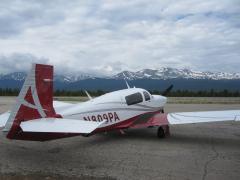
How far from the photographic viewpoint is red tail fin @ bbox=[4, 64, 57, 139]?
8.27 meters

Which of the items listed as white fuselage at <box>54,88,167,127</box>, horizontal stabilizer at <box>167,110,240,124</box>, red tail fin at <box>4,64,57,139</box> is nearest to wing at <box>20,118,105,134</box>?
red tail fin at <box>4,64,57,139</box>

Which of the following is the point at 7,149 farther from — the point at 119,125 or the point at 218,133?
the point at 218,133

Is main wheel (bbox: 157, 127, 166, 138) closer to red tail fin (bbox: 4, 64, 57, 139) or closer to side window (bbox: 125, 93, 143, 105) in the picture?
side window (bbox: 125, 93, 143, 105)

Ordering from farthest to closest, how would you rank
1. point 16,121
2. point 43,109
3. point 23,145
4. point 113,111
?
1. point 113,111
2. point 23,145
3. point 43,109
4. point 16,121

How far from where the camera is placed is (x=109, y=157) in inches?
364

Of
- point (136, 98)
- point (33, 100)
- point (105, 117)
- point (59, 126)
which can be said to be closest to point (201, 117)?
point (136, 98)

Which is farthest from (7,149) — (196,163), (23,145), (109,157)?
(196,163)

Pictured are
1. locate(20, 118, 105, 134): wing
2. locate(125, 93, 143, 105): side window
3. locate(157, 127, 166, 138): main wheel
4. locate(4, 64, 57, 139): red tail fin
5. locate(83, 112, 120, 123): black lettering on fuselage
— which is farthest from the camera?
locate(125, 93, 143, 105): side window

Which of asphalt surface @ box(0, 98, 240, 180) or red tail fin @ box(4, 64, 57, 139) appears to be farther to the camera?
red tail fin @ box(4, 64, 57, 139)

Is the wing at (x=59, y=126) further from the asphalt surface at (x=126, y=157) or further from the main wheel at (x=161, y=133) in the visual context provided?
the main wheel at (x=161, y=133)

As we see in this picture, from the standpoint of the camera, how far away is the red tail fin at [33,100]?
27.1ft

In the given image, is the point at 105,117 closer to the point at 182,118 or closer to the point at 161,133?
the point at 161,133

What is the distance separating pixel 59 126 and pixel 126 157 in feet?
6.96

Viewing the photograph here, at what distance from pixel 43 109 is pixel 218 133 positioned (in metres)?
7.37
